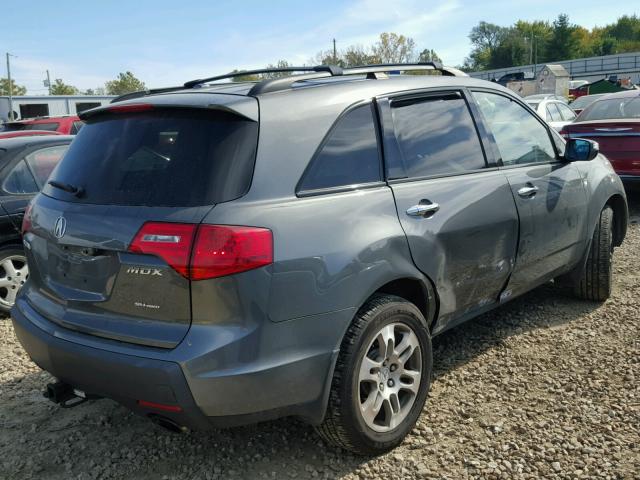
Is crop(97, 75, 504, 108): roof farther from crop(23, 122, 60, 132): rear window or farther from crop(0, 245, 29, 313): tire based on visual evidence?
crop(23, 122, 60, 132): rear window

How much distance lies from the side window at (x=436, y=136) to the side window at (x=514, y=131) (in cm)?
23

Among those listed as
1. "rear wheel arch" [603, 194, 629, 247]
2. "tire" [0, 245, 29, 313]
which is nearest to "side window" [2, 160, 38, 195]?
"tire" [0, 245, 29, 313]

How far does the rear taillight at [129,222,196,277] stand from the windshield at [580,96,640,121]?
8.24 meters

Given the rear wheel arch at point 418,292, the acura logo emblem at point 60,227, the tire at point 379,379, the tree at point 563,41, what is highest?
the tree at point 563,41

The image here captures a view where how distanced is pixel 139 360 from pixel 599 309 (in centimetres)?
368

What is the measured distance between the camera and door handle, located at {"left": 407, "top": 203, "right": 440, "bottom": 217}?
Result: 2.90 metres

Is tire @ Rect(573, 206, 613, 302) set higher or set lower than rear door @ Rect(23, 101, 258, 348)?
lower

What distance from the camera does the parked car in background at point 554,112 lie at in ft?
39.9

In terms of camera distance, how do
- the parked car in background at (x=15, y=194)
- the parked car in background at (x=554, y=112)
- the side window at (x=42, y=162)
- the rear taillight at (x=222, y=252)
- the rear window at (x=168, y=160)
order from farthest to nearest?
the parked car in background at (x=554, y=112)
the side window at (x=42, y=162)
the parked car in background at (x=15, y=194)
the rear window at (x=168, y=160)
the rear taillight at (x=222, y=252)

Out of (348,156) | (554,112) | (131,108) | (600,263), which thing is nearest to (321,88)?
Answer: (348,156)

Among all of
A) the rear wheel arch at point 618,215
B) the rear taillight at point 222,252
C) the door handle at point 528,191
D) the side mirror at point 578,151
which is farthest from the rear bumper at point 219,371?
the rear wheel arch at point 618,215

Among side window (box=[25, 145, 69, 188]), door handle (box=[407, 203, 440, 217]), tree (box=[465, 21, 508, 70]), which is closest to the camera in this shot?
door handle (box=[407, 203, 440, 217])

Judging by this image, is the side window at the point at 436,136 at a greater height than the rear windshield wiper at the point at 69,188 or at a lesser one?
greater

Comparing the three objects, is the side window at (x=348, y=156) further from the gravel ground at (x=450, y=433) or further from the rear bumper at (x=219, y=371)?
the gravel ground at (x=450, y=433)
